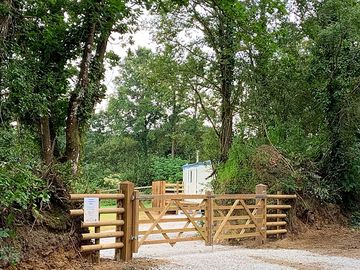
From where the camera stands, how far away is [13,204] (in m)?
5.14

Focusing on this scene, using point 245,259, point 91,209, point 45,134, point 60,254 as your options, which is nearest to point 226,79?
point 45,134

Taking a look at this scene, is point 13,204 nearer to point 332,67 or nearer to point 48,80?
point 48,80

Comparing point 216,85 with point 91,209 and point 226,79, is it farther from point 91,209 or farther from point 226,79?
point 91,209

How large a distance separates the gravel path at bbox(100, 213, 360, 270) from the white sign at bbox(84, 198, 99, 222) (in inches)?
49.0

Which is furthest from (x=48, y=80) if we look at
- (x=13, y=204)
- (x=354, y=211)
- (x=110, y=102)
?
(x=110, y=102)

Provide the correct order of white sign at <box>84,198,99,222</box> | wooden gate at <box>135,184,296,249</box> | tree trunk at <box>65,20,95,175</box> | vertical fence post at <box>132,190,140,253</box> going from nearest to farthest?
white sign at <box>84,198,99,222</box> < vertical fence post at <box>132,190,140,253</box> < wooden gate at <box>135,184,296,249</box> < tree trunk at <box>65,20,95,175</box>

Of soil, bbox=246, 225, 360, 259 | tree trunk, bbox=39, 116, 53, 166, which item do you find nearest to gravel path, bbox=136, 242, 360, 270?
soil, bbox=246, 225, 360, 259

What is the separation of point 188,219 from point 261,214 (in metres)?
2.25

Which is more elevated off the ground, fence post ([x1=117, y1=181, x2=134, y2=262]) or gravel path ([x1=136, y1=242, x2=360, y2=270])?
fence post ([x1=117, y1=181, x2=134, y2=262])

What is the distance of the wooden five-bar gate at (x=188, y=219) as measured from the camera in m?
6.80

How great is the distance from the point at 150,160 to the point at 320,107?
74.2 ft

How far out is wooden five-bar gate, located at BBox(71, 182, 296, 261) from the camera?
680 centimetres

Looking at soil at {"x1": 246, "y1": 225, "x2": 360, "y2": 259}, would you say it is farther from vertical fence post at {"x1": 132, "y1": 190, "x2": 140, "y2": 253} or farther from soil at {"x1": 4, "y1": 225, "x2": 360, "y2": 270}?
vertical fence post at {"x1": 132, "y1": 190, "x2": 140, "y2": 253}

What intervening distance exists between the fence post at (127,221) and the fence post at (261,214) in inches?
143
